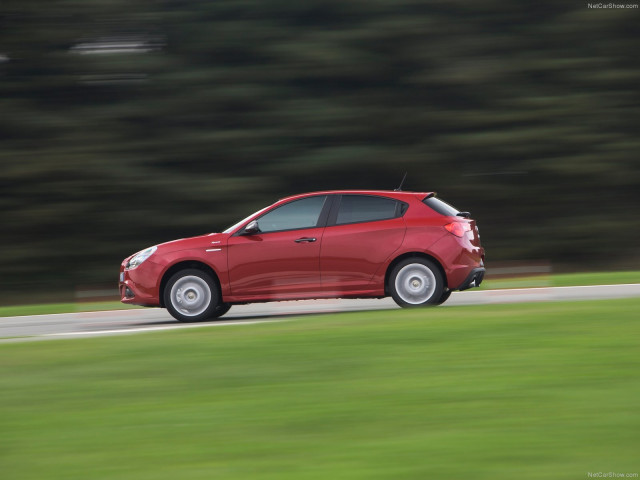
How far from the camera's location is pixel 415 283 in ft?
38.6

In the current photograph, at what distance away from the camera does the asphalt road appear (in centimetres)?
1237

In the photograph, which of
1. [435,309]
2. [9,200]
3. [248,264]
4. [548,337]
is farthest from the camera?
[9,200]

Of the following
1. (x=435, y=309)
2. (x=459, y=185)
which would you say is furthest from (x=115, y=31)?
(x=435, y=309)

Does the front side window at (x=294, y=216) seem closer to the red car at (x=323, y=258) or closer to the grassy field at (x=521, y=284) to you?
the red car at (x=323, y=258)

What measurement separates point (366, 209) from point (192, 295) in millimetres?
2452

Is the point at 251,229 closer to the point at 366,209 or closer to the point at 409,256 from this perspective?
the point at 366,209

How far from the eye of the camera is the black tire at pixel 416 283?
38.5 feet

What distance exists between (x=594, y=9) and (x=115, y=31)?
38.0ft

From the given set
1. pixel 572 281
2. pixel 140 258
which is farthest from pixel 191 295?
pixel 572 281

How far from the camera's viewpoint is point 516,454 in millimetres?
4957

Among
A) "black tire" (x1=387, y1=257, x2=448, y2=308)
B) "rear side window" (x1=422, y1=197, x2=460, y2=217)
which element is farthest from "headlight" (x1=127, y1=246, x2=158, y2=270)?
"rear side window" (x1=422, y1=197, x2=460, y2=217)

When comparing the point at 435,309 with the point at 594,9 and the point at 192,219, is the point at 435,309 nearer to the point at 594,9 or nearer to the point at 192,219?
the point at 192,219

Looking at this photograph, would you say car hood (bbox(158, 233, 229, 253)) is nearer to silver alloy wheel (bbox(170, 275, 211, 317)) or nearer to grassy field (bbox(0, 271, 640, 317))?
silver alloy wheel (bbox(170, 275, 211, 317))

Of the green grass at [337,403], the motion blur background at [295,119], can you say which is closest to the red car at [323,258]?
the green grass at [337,403]
